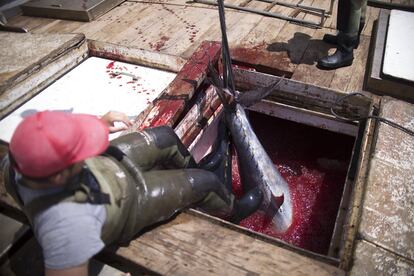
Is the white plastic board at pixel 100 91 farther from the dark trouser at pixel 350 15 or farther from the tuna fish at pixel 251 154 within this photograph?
the dark trouser at pixel 350 15

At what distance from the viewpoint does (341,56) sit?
3.81 m

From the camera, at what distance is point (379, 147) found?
261cm

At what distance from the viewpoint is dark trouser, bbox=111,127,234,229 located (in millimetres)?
2059

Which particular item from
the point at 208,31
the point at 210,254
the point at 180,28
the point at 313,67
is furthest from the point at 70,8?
the point at 210,254

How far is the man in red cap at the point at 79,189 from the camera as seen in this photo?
1.36 metres

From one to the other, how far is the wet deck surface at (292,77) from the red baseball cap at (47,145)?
35.3 inches

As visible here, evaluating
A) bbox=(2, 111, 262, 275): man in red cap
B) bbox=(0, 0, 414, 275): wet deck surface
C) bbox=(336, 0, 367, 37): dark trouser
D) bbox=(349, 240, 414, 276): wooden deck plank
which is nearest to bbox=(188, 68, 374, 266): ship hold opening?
bbox=(0, 0, 414, 275): wet deck surface

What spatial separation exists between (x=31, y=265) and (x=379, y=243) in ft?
6.96

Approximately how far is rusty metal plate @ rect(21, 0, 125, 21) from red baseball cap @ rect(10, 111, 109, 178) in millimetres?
4290

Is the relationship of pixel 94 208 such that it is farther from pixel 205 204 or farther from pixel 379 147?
pixel 379 147

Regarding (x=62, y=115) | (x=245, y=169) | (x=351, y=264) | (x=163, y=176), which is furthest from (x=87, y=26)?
(x=351, y=264)

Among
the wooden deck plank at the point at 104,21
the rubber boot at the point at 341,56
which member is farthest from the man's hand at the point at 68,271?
the wooden deck plank at the point at 104,21

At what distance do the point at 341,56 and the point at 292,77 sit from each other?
2.06 ft

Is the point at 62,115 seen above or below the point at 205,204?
above
